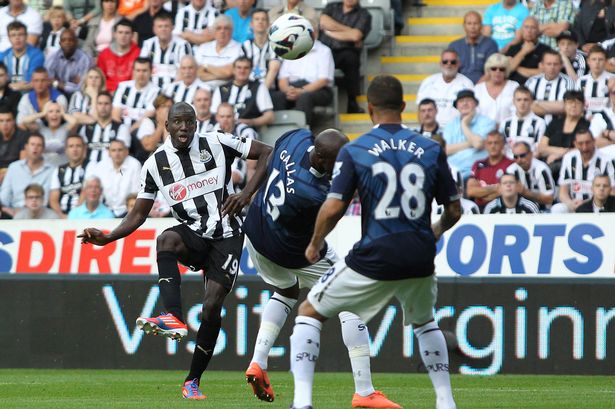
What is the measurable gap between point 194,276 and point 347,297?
21.4ft

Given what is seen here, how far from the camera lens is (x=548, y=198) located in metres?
15.6

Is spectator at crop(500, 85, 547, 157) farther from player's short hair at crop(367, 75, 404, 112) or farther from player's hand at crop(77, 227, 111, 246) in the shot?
player's short hair at crop(367, 75, 404, 112)

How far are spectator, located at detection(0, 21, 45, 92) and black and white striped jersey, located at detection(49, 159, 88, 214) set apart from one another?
8.13 ft

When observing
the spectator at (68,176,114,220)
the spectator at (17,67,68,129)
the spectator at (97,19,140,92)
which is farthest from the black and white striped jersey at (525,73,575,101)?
the spectator at (17,67,68,129)

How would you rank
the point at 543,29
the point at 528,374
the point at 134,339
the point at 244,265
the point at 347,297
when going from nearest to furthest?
the point at 347,297, the point at 528,374, the point at 134,339, the point at 244,265, the point at 543,29

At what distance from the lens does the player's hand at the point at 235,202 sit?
10.5 m

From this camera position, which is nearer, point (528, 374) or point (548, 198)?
point (528, 374)

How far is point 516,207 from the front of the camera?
50.8 ft

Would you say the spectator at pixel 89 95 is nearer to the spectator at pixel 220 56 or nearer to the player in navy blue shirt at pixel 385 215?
the spectator at pixel 220 56

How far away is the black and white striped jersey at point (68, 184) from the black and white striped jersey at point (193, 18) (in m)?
2.90

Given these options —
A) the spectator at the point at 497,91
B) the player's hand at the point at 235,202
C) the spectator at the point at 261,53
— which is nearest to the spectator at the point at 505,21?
the spectator at the point at 497,91

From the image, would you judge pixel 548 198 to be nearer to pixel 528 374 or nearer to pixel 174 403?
pixel 528 374

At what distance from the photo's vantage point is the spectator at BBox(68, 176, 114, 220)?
17.1 meters

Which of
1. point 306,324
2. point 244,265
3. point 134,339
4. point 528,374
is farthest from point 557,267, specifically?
point 306,324
